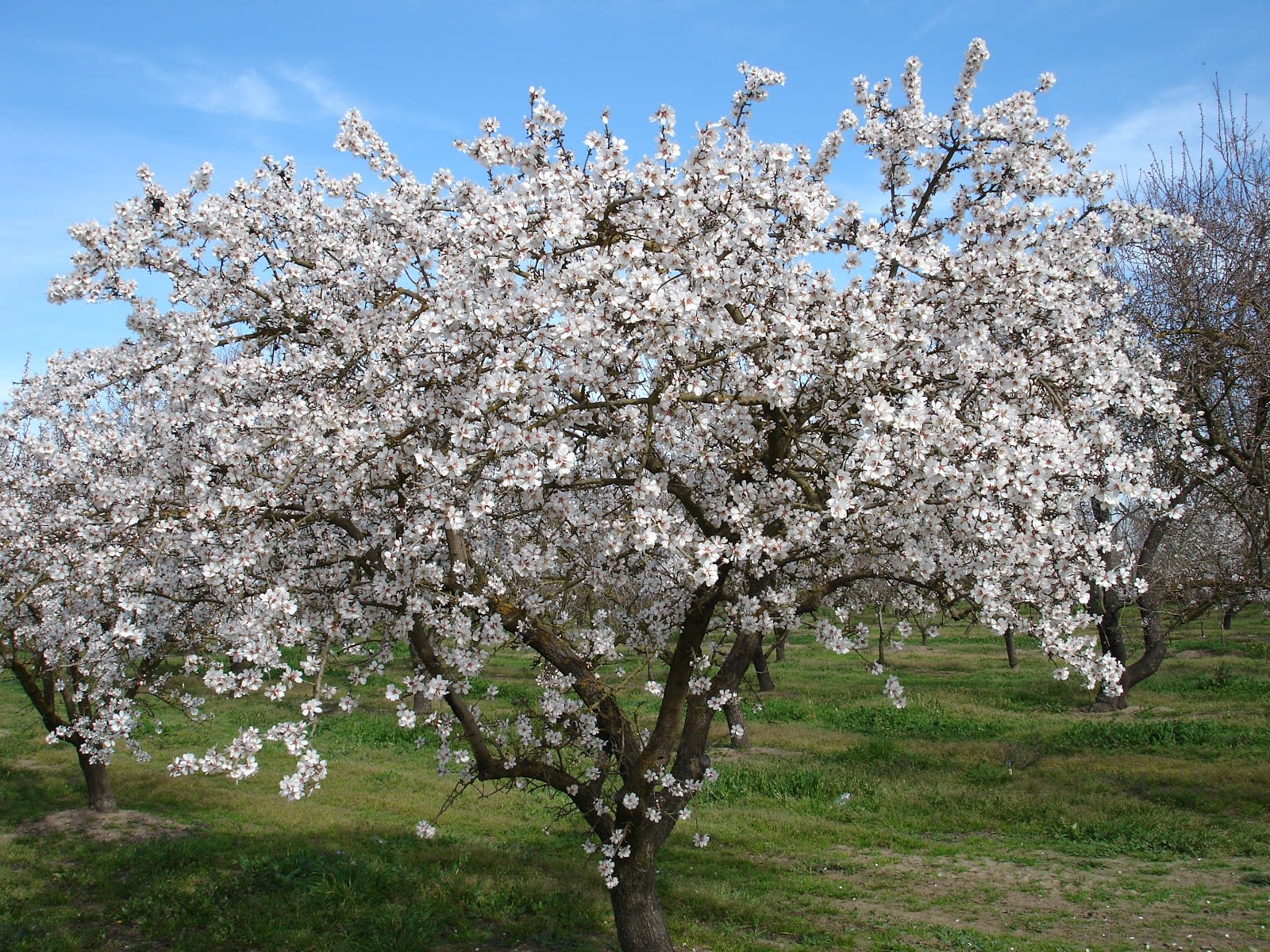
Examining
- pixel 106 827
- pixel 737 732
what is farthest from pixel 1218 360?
pixel 106 827

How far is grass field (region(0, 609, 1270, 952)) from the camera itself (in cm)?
922

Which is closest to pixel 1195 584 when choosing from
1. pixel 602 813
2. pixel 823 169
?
pixel 823 169

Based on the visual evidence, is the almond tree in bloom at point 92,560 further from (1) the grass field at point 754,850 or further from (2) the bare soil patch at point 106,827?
(1) the grass field at point 754,850

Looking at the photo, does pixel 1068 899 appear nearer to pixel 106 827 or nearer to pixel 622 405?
pixel 622 405

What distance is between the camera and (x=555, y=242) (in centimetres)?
604

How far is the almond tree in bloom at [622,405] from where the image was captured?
5.84 m

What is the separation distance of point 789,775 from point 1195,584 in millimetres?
7827

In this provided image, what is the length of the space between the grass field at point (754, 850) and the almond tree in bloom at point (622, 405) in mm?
2673

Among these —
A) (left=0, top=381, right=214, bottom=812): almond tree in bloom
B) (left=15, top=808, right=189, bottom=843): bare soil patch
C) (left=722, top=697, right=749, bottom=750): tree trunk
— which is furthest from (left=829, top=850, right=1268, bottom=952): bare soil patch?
(left=15, top=808, right=189, bottom=843): bare soil patch

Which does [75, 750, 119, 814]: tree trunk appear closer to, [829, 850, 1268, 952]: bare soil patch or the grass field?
the grass field

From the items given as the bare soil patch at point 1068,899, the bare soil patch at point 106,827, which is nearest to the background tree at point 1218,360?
the bare soil patch at point 1068,899

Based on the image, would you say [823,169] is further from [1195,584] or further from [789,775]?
[789,775]

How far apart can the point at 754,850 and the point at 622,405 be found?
28.2 feet

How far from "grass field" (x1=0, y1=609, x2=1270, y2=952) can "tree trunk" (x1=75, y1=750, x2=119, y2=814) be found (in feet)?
2.02
